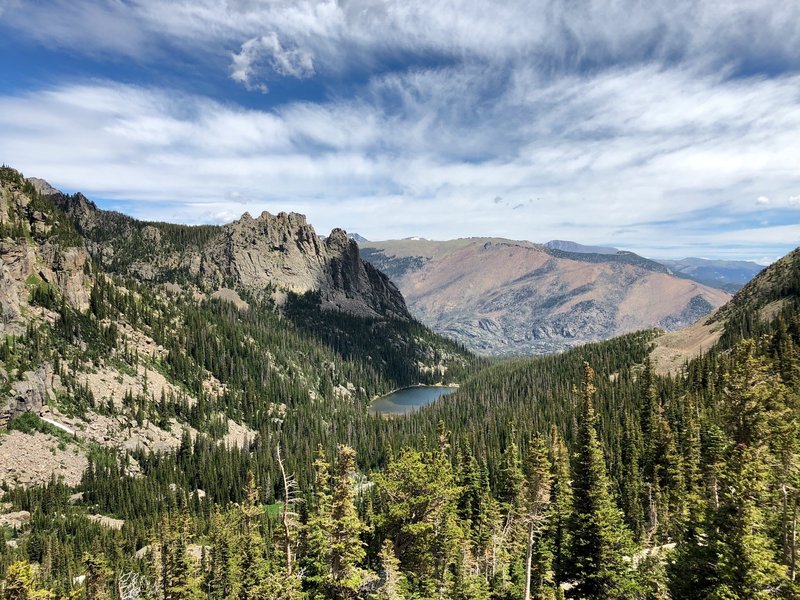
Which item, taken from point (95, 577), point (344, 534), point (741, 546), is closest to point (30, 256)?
point (95, 577)

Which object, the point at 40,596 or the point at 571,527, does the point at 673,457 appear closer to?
the point at 571,527

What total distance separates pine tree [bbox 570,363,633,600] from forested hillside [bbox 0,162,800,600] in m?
0.18

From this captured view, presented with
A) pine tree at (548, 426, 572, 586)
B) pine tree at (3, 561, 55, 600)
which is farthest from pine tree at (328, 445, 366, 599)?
pine tree at (548, 426, 572, 586)

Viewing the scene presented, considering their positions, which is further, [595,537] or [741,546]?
[595,537]

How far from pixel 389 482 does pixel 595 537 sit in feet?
64.1

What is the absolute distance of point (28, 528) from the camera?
319ft

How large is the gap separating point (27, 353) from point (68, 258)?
197 feet

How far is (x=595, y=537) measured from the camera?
41219mm

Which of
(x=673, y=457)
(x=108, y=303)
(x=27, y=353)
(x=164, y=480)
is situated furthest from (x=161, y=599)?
(x=108, y=303)

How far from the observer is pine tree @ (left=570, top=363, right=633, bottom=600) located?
39.9 meters

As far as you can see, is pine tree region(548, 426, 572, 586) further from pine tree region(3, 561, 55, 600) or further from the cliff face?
the cliff face

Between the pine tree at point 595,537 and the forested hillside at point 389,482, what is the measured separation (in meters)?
0.18

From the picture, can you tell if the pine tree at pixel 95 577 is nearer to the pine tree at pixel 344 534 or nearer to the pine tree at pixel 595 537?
the pine tree at pixel 344 534

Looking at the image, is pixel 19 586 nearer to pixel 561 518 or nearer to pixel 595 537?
pixel 595 537
